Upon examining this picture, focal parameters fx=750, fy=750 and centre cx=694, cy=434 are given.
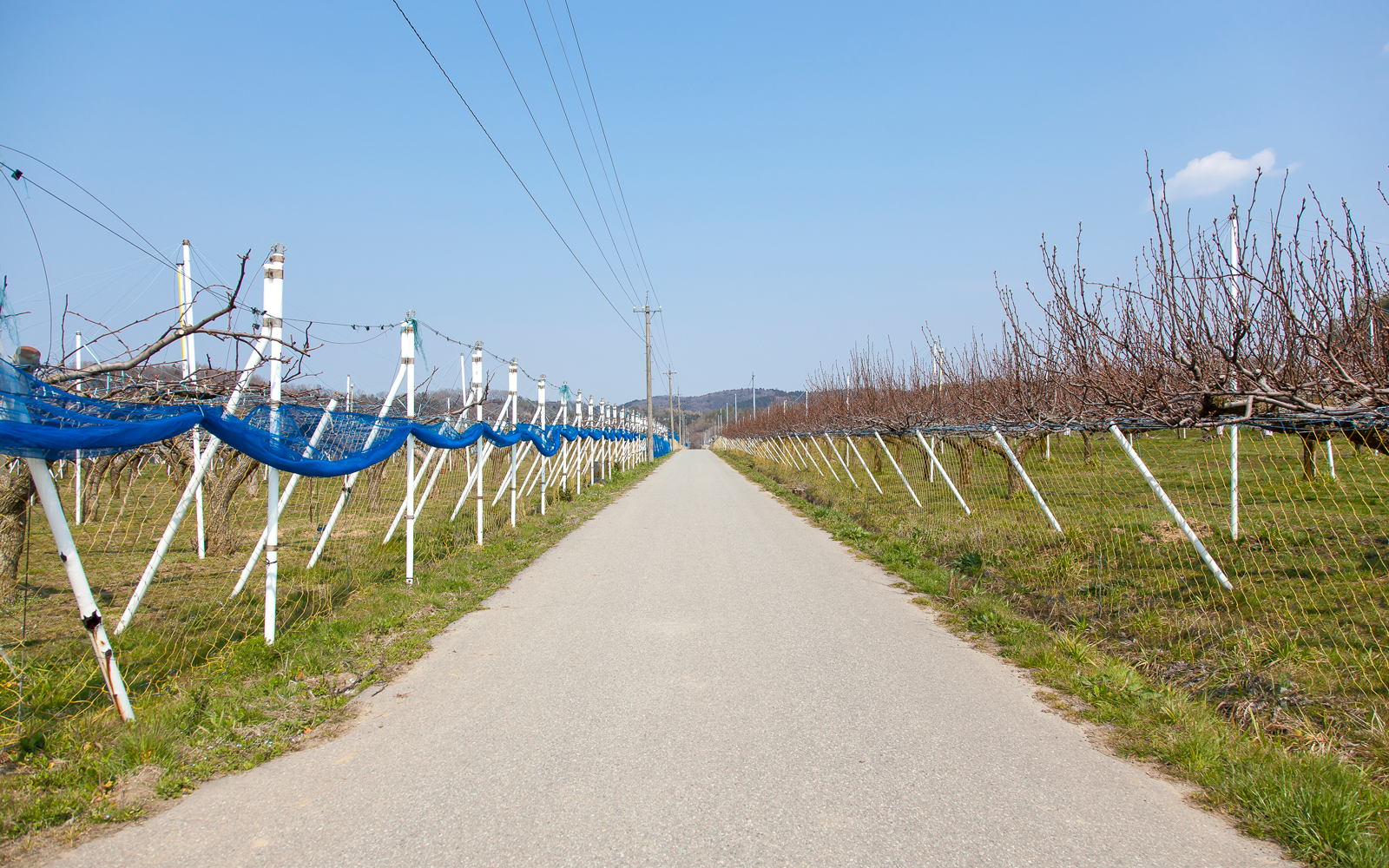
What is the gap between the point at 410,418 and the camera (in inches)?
334

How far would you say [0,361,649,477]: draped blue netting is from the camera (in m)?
3.74

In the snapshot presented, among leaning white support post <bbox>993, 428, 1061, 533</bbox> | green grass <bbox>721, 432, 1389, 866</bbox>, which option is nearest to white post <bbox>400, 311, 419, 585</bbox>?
green grass <bbox>721, 432, 1389, 866</bbox>

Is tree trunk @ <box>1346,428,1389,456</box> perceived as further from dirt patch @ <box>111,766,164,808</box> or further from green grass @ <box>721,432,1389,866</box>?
dirt patch @ <box>111,766,164,808</box>

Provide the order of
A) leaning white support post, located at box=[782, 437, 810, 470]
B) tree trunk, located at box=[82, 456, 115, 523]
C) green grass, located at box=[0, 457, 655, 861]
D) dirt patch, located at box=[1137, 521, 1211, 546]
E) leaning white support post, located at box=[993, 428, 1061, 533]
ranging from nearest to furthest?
green grass, located at box=[0, 457, 655, 861] < leaning white support post, located at box=[993, 428, 1061, 533] < dirt patch, located at box=[1137, 521, 1211, 546] < tree trunk, located at box=[82, 456, 115, 523] < leaning white support post, located at box=[782, 437, 810, 470]

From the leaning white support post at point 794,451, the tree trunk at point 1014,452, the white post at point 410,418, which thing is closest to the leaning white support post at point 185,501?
the white post at point 410,418

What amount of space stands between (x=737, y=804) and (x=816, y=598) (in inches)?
177

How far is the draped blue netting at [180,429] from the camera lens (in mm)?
3738

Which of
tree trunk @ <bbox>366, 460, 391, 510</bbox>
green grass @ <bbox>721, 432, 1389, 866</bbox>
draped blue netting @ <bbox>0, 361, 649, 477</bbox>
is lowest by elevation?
green grass @ <bbox>721, 432, 1389, 866</bbox>

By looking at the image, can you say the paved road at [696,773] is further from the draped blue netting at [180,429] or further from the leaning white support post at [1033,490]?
the leaning white support post at [1033,490]

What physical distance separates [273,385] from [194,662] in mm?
2137

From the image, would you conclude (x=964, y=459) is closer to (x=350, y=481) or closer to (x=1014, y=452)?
(x=1014, y=452)

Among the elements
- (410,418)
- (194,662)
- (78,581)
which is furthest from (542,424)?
(78,581)

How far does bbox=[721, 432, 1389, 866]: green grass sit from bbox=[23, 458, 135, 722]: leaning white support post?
5.61 m

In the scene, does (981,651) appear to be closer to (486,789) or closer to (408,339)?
(486,789)
